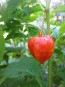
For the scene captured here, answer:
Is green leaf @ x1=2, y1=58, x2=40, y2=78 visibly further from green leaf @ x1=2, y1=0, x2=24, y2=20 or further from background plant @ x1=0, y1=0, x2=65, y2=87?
→ green leaf @ x1=2, y1=0, x2=24, y2=20

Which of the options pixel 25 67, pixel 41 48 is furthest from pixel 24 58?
pixel 41 48

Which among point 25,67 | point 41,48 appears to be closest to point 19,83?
point 25,67

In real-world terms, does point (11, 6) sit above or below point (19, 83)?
above

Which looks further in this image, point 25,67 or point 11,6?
point 25,67

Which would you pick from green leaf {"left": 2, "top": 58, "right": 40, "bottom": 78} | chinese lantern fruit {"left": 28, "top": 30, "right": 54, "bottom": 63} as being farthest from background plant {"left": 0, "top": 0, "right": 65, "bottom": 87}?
chinese lantern fruit {"left": 28, "top": 30, "right": 54, "bottom": 63}

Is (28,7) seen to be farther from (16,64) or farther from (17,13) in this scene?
(16,64)

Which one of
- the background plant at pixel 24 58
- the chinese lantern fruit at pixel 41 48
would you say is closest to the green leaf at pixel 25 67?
the background plant at pixel 24 58

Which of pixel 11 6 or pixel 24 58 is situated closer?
pixel 11 6

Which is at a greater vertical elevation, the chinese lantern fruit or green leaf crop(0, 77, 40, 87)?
the chinese lantern fruit

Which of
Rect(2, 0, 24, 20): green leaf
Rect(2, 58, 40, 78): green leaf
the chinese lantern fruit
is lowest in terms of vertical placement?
Rect(2, 58, 40, 78): green leaf

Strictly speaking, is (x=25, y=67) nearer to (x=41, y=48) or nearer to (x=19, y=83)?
(x=19, y=83)

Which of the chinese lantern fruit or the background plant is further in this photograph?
the background plant

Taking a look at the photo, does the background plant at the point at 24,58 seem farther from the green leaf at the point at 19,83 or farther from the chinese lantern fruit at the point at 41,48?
the chinese lantern fruit at the point at 41,48
